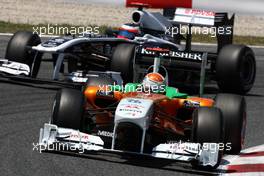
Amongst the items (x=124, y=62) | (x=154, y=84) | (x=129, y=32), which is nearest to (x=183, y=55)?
(x=124, y=62)

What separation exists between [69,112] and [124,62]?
4575mm

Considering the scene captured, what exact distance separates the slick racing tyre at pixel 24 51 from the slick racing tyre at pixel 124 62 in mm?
1382

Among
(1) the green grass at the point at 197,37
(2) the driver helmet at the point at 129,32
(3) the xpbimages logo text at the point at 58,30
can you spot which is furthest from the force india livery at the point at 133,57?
(1) the green grass at the point at 197,37

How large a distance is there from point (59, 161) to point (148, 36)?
7.58 m

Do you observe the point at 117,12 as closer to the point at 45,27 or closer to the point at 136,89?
the point at 45,27

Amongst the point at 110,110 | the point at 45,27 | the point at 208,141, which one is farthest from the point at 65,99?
the point at 45,27

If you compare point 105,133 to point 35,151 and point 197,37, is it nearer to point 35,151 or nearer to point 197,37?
point 35,151

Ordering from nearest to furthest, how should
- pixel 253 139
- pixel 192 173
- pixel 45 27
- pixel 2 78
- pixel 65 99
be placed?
1. pixel 192 173
2. pixel 65 99
3. pixel 253 139
4. pixel 2 78
5. pixel 45 27

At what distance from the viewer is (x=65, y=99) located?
29.5ft

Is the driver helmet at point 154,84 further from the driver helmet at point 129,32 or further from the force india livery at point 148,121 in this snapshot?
the driver helmet at point 129,32

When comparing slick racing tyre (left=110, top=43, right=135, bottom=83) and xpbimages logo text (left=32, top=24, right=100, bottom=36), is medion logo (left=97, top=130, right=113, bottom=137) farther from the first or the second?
xpbimages logo text (left=32, top=24, right=100, bottom=36)

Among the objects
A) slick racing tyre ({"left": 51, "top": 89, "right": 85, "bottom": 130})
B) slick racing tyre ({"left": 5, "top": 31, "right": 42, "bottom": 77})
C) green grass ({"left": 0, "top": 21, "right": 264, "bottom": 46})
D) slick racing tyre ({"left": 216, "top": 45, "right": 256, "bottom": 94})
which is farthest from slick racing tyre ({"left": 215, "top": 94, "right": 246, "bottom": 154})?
green grass ({"left": 0, "top": 21, "right": 264, "bottom": 46})

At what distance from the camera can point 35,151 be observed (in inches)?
350

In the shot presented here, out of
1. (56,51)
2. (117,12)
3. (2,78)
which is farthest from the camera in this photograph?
(117,12)
